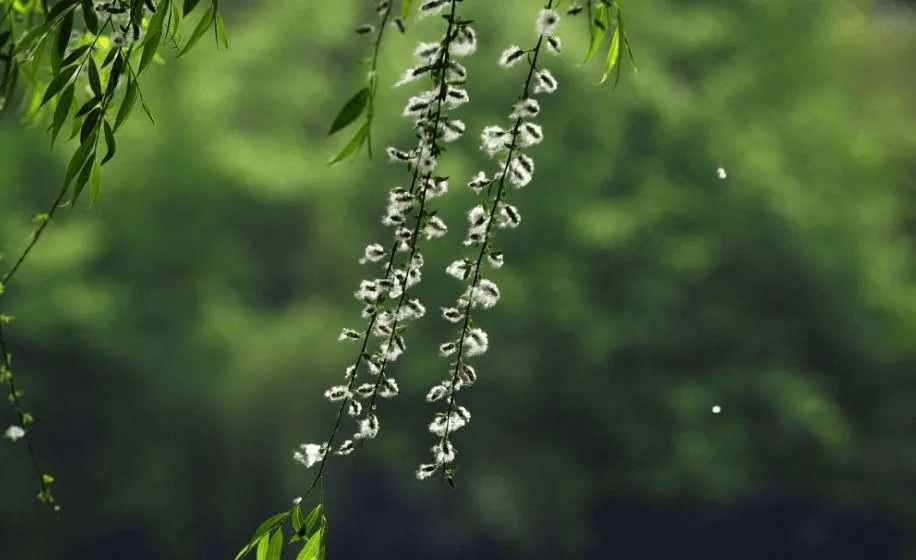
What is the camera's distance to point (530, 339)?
19969mm

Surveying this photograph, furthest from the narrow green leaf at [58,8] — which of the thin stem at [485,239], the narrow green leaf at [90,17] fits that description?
the thin stem at [485,239]

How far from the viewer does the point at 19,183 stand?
1981cm

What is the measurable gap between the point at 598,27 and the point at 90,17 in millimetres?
726

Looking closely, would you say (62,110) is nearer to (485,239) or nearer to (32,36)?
(32,36)

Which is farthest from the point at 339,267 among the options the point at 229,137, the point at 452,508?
the point at 452,508

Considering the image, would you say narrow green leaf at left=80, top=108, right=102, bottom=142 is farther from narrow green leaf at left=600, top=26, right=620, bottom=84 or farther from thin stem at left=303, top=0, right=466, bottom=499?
narrow green leaf at left=600, top=26, right=620, bottom=84

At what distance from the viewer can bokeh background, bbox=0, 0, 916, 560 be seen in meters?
19.6

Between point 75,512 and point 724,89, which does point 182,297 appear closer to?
point 75,512

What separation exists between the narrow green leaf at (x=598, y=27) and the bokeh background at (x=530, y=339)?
17092 mm

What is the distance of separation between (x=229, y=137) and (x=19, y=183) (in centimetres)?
315

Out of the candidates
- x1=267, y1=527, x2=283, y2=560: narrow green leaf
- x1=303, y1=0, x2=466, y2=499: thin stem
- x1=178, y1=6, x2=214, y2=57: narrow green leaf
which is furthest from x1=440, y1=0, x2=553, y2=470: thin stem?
x1=178, y1=6, x2=214, y2=57: narrow green leaf

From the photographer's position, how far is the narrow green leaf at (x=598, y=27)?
A: 196 cm

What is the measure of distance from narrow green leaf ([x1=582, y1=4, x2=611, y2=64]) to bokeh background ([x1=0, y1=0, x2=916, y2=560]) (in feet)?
56.1

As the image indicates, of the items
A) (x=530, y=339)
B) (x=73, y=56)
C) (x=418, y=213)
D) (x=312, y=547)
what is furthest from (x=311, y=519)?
(x=530, y=339)
